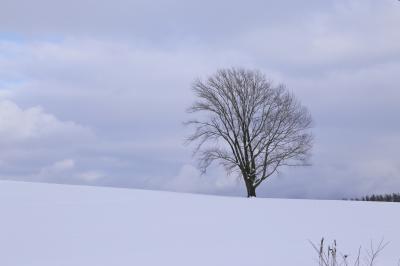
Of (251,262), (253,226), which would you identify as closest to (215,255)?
(251,262)

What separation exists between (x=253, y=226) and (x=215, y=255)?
2.50 m

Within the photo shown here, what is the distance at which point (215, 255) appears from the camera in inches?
328

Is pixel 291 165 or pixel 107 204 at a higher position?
pixel 291 165

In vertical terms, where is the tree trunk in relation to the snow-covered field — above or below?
above

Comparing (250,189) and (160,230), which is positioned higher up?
(250,189)

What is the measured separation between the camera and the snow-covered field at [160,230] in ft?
25.9

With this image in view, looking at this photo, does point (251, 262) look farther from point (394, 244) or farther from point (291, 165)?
point (291, 165)

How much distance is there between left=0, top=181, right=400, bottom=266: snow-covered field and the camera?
25.9 ft

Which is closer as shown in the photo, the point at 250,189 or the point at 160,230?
the point at 160,230

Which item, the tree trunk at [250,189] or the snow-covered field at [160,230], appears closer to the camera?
the snow-covered field at [160,230]

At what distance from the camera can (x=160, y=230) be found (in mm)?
9547

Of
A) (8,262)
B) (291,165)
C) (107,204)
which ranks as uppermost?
(291,165)

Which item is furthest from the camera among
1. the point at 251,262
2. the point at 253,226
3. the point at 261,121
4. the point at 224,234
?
the point at 261,121

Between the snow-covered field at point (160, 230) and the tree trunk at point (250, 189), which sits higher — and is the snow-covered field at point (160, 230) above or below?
below
